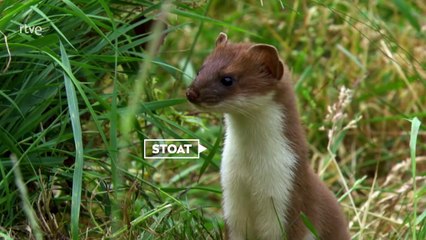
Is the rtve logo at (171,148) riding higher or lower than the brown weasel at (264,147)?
lower

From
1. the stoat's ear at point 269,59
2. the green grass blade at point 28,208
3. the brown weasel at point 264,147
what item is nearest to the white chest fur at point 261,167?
the brown weasel at point 264,147

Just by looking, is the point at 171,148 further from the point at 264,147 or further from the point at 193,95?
the point at 193,95

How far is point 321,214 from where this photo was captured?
3973 mm

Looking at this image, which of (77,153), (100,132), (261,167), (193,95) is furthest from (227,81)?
(77,153)

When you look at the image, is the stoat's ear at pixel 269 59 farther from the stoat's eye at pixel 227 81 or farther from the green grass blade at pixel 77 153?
the green grass blade at pixel 77 153

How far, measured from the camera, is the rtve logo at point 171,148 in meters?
4.47

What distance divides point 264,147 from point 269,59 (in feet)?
1.05

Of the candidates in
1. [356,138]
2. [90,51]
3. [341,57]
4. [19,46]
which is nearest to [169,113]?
[90,51]

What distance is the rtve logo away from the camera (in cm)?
447

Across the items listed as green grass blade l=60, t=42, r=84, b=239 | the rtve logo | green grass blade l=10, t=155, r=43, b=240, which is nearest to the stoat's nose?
green grass blade l=60, t=42, r=84, b=239

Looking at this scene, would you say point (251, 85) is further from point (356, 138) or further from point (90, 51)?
point (356, 138)

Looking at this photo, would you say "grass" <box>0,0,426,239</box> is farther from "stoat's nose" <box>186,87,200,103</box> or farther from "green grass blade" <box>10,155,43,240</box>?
"stoat's nose" <box>186,87,200,103</box>

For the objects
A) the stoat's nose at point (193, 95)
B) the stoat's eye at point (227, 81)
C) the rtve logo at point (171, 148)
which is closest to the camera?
the stoat's nose at point (193, 95)

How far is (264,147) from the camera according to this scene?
387 centimetres
